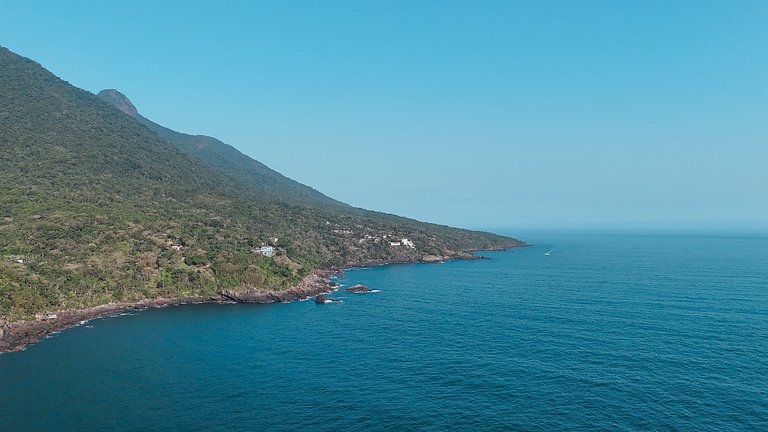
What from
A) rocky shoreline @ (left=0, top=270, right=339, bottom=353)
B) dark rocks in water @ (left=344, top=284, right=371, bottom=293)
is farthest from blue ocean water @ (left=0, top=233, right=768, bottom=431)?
dark rocks in water @ (left=344, top=284, right=371, bottom=293)

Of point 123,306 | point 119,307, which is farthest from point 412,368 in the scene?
point 123,306

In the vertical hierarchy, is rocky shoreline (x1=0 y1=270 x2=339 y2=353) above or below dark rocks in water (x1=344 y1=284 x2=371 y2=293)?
below

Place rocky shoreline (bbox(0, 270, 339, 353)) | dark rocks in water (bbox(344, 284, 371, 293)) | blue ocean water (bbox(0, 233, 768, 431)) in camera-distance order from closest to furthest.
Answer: blue ocean water (bbox(0, 233, 768, 431)), rocky shoreline (bbox(0, 270, 339, 353)), dark rocks in water (bbox(344, 284, 371, 293))

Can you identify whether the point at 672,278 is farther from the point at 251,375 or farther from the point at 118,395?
the point at 118,395

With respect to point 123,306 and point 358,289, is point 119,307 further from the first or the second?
point 358,289

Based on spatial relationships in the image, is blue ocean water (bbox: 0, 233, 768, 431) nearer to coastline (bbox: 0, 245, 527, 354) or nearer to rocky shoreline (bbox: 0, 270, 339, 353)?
coastline (bbox: 0, 245, 527, 354)

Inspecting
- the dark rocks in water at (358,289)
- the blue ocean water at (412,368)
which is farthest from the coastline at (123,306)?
the dark rocks in water at (358,289)

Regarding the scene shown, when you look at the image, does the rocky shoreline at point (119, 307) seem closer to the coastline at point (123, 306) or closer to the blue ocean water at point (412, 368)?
the coastline at point (123, 306)

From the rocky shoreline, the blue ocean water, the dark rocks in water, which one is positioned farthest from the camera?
the dark rocks in water

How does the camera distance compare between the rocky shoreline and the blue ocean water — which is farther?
the rocky shoreline
